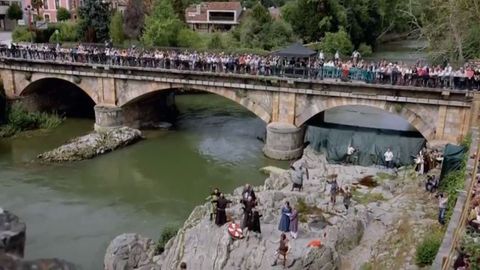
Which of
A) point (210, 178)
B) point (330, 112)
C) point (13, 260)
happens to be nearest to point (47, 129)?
point (210, 178)

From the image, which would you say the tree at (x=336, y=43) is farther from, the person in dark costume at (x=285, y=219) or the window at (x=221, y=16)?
the person in dark costume at (x=285, y=219)

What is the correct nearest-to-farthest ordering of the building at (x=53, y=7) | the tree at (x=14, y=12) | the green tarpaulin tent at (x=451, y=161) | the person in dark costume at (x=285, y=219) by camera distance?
the person in dark costume at (x=285, y=219) < the green tarpaulin tent at (x=451, y=161) < the tree at (x=14, y=12) < the building at (x=53, y=7)

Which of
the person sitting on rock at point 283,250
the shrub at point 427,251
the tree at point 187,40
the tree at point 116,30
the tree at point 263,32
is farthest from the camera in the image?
the tree at point 263,32

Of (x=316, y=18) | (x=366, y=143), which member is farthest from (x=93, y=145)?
(x=316, y=18)

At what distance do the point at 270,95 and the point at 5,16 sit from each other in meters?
68.3

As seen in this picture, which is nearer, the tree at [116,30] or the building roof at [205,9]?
the tree at [116,30]

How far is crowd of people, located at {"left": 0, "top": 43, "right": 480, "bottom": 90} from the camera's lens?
3266cm

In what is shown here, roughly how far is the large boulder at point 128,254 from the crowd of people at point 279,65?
17496mm

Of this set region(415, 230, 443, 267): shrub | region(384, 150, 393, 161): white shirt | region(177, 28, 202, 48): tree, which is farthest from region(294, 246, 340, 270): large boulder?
region(177, 28, 202, 48): tree

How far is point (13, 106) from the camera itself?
45469 mm

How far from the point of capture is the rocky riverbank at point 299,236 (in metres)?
19.8

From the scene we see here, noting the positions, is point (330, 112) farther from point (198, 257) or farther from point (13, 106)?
point (198, 257)

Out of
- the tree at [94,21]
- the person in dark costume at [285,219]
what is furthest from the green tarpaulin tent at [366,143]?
the tree at [94,21]

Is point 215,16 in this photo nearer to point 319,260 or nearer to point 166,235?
point 166,235
